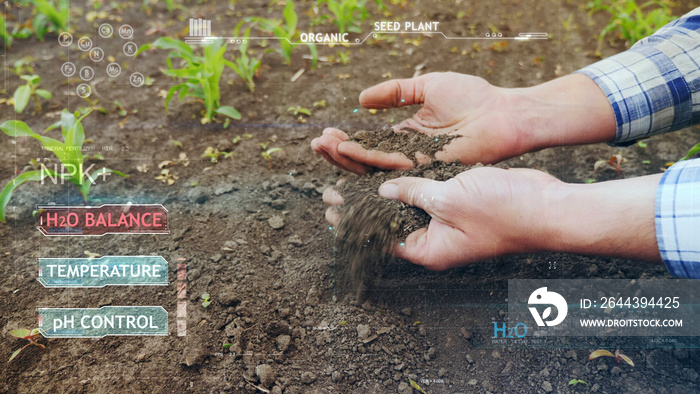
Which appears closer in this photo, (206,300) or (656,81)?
(206,300)

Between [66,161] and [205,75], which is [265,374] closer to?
[66,161]

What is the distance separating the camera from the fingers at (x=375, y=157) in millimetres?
948

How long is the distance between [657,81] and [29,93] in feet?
5.19

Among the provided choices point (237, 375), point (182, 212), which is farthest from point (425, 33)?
point (237, 375)

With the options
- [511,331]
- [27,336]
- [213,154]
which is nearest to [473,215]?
[511,331]

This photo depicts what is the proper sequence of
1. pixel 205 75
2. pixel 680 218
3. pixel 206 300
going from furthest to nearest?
pixel 205 75 < pixel 206 300 < pixel 680 218

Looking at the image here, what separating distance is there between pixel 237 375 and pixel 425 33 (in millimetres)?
920

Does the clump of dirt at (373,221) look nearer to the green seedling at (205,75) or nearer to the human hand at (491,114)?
the human hand at (491,114)

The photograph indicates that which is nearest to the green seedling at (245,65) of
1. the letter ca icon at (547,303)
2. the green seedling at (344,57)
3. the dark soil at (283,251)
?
the dark soil at (283,251)

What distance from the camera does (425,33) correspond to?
1122 mm

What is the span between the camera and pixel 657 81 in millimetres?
989

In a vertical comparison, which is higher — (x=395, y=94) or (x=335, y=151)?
(x=395, y=94)

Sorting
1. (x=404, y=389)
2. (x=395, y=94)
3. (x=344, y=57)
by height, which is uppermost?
(x=344, y=57)

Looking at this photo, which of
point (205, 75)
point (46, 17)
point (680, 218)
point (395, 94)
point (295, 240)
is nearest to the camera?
point (680, 218)
